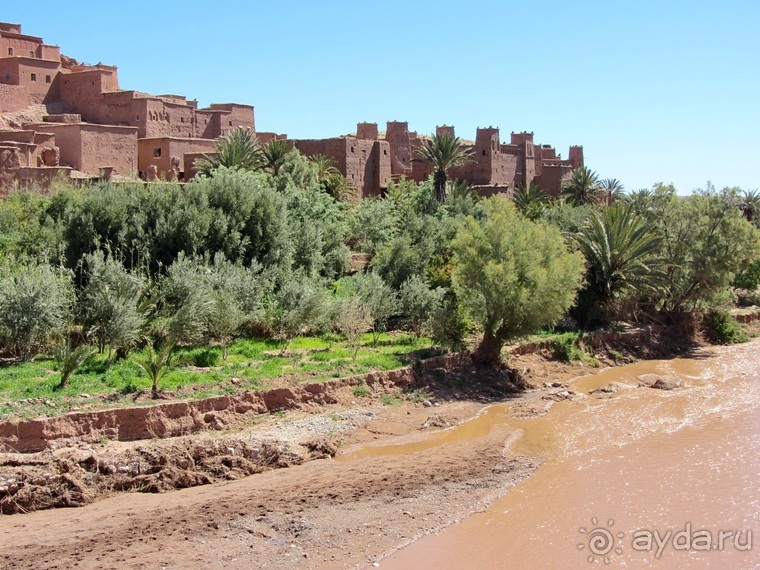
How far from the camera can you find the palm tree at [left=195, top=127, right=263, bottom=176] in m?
26.3

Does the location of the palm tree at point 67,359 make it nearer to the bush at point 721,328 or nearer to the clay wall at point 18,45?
the bush at point 721,328

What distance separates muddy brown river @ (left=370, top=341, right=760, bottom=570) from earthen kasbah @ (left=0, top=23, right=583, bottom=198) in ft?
55.0

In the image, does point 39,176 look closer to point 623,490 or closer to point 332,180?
point 332,180

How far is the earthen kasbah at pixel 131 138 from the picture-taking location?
87.6 ft

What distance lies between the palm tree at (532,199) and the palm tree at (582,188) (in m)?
1.21

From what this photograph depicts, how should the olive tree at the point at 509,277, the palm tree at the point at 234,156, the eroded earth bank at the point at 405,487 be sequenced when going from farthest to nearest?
the palm tree at the point at 234,156, the olive tree at the point at 509,277, the eroded earth bank at the point at 405,487

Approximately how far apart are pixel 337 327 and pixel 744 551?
10.7 meters

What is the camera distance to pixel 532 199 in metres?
35.6

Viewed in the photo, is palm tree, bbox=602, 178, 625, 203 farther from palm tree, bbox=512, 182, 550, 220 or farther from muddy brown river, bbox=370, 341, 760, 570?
muddy brown river, bbox=370, 341, 760, 570

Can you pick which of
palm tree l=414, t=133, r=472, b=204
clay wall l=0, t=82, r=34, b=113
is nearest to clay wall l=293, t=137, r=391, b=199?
palm tree l=414, t=133, r=472, b=204

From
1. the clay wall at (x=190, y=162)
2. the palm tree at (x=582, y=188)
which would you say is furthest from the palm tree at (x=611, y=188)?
the clay wall at (x=190, y=162)

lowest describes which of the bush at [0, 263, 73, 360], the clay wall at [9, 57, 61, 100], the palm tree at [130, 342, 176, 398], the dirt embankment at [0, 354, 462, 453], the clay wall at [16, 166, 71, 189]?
the dirt embankment at [0, 354, 462, 453]

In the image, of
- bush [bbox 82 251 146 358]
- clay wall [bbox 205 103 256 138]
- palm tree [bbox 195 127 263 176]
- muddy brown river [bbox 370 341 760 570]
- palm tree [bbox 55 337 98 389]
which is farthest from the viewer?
clay wall [bbox 205 103 256 138]

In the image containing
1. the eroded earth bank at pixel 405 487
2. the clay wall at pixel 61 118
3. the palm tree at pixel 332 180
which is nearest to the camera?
the eroded earth bank at pixel 405 487
